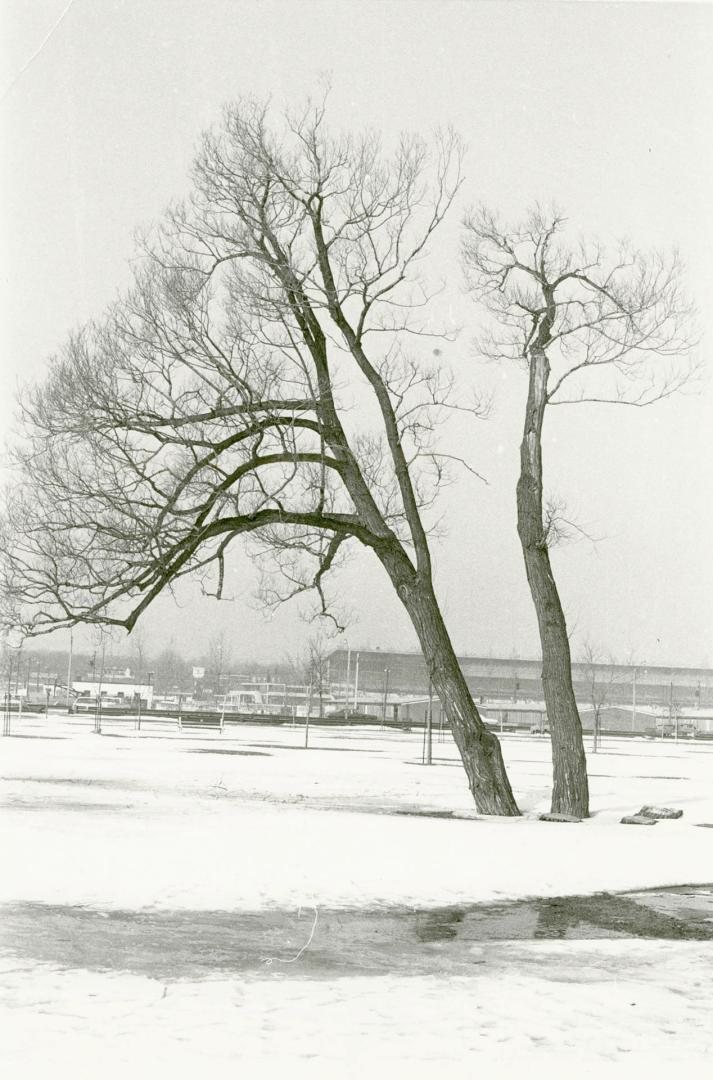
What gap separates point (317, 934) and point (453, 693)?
8276 mm

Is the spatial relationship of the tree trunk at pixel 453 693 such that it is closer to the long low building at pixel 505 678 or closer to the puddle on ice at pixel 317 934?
the puddle on ice at pixel 317 934

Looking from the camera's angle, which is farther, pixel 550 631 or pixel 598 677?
pixel 598 677

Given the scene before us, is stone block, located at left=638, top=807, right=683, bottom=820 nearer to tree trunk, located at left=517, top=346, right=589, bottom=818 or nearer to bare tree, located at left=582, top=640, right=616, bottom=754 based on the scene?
tree trunk, located at left=517, top=346, right=589, bottom=818

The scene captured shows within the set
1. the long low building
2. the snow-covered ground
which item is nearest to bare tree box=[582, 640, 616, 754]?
the long low building

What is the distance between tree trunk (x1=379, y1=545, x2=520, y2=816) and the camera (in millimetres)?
16688

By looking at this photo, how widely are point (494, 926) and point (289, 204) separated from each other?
436 inches

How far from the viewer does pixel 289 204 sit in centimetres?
1697

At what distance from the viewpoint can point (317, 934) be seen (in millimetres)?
8602

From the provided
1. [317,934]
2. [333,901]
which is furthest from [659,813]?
[317,934]

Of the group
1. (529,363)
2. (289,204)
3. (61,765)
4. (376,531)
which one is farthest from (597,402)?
(61,765)

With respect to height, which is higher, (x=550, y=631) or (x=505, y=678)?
(x=550, y=631)

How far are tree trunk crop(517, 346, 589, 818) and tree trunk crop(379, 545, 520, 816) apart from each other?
3.50 feet

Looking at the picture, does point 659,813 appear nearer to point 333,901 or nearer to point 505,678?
point 333,901

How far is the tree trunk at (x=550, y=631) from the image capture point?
17391mm
